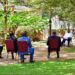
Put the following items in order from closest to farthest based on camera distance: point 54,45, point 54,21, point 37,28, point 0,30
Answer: point 54,45 < point 0,30 < point 37,28 < point 54,21

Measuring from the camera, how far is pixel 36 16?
30516mm

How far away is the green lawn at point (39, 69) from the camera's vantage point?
1234cm

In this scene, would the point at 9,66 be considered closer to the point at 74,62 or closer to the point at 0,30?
the point at 74,62

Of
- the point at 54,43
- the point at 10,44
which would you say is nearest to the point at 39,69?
the point at 10,44

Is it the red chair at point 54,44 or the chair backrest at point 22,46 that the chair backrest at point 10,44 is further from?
the red chair at point 54,44

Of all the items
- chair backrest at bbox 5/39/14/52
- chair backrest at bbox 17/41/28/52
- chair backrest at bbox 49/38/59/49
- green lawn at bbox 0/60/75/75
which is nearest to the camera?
green lawn at bbox 0/60/75/75

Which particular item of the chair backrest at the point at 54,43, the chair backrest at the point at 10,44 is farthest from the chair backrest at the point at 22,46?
the chair backrest at the point at 54,43

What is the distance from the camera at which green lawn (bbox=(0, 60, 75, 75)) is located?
12.3m

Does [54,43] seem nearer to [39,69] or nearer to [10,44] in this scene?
[10,44]

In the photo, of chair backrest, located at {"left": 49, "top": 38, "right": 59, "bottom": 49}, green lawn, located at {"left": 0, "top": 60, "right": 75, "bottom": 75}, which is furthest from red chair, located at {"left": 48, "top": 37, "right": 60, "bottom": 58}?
green lawn, located at {"left": 0, "top": 60, "right": 75, "bottom": 75}

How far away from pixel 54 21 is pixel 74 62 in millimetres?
27768

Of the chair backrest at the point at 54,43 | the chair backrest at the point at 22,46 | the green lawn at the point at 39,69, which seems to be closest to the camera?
the green lawn at the point at 39,69

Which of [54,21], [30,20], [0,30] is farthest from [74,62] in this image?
[54,21]

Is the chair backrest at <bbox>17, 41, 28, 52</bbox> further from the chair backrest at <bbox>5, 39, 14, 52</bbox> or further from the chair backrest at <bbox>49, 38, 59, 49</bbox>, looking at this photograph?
the chair backrest at <bbox>49, 38, 59, 49</bbox>
